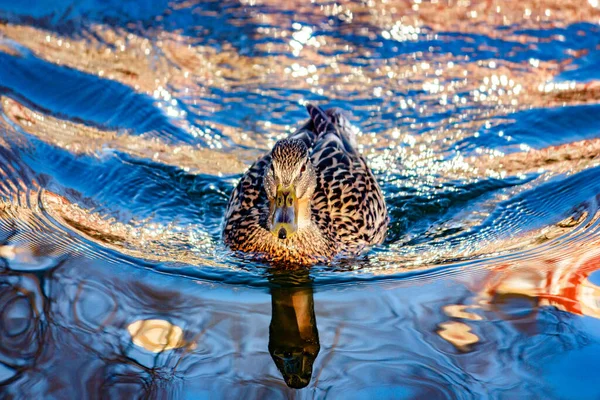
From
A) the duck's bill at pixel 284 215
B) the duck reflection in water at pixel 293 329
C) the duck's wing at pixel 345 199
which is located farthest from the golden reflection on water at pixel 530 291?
the duck's bill at pixel 284 215

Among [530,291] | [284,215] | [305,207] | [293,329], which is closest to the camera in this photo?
[293,329]

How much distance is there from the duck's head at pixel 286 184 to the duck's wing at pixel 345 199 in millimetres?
601

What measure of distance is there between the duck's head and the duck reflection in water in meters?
0.39

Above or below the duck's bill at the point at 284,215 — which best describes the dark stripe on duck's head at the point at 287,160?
above

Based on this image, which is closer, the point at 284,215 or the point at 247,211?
the point at 284,215

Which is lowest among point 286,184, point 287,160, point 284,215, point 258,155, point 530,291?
point 530,291

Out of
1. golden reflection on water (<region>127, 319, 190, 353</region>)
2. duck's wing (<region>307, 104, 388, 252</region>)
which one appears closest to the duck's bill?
duck's wing (<region>307, 104, 388, 252</region>)

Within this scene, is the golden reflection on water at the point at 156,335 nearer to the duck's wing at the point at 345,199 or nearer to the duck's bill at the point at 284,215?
the duck's bill at the point at 284,215

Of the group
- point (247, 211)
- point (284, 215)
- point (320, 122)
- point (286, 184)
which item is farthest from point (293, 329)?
Answer: point (320, 122)

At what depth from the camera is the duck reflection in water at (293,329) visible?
513 cm

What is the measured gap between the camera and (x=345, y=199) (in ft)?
22.5

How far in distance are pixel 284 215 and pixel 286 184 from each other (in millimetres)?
221

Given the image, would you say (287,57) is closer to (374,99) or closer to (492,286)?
(374,99)

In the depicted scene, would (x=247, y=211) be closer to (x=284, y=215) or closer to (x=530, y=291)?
(x=284, y=215)
